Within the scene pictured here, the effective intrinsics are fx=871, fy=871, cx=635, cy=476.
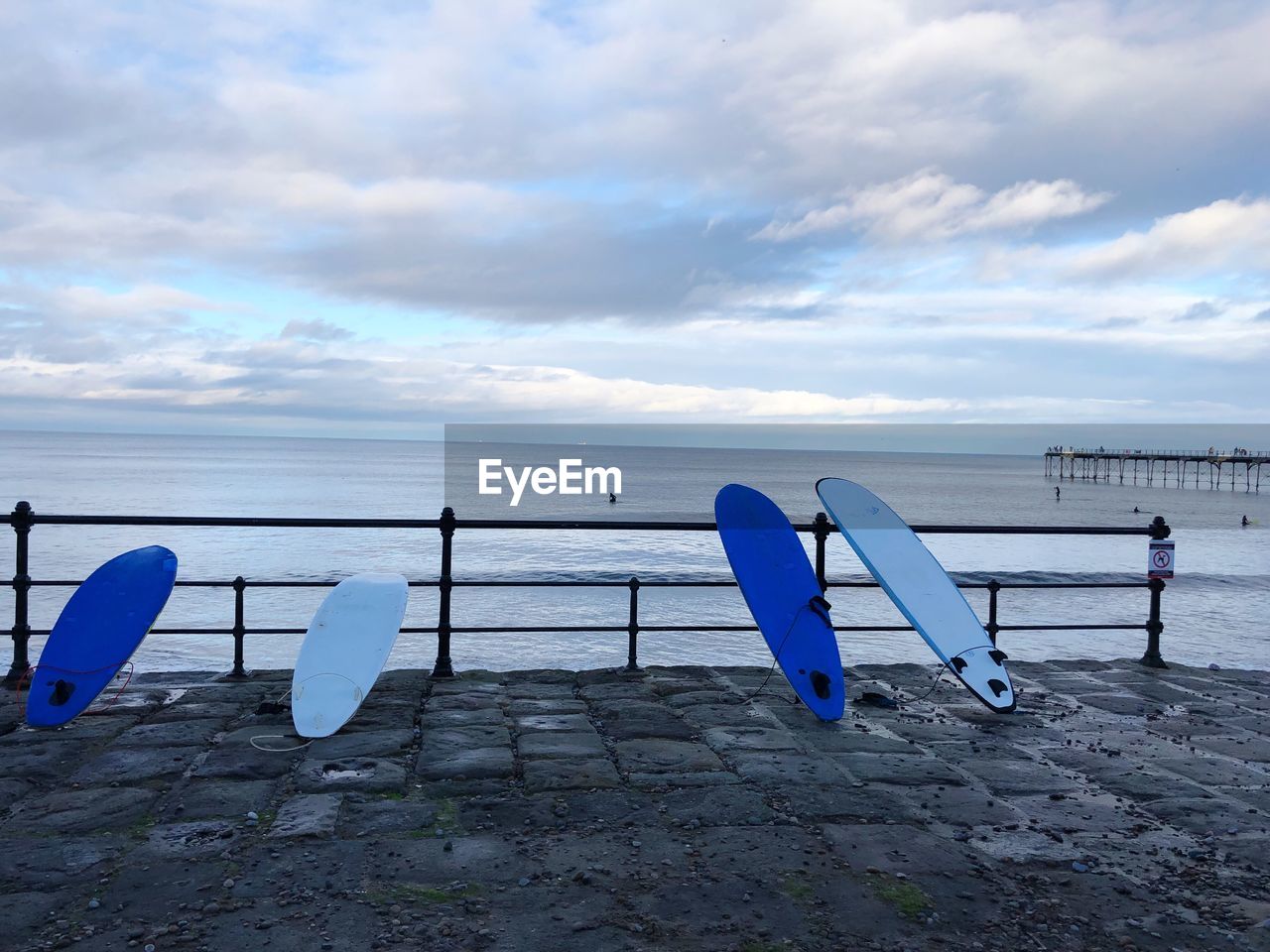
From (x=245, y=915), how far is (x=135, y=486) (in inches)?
2750

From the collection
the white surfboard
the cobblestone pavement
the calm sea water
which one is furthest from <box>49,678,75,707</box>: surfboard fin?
the calm sea water

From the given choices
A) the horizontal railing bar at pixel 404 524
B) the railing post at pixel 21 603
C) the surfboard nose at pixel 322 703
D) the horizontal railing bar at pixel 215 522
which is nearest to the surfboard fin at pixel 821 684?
the horizontal railing bar at pixel 404 524

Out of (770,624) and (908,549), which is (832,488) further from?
(770,624)

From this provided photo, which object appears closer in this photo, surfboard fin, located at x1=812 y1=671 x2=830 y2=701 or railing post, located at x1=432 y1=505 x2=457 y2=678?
surfboard fin, located at x1=812 y1=671 x2=830 y2=701

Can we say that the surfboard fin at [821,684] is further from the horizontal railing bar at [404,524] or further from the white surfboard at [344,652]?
the white surfboard at [344,652]

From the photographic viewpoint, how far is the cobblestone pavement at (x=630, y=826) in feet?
9.60

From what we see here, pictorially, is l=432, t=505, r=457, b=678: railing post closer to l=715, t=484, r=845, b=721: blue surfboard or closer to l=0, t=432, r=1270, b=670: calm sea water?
l=715, t=484, r=845, b=721: blue surfboard

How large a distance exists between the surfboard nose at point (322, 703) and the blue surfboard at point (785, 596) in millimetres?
2785

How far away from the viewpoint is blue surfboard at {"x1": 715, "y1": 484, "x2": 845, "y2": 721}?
18.9ft

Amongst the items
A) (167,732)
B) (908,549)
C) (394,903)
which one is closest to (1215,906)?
(394,903)

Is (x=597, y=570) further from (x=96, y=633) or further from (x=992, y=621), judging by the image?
(x=96, y=633)

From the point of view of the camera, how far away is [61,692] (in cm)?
514

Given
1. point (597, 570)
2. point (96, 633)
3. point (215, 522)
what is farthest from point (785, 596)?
point (597, 570)

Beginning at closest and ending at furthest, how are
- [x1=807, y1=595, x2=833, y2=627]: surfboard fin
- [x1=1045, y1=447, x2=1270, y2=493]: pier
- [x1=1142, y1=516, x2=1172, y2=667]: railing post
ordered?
[x1=807, y1=595, x2=833, y2=627]: surfboard fin, [x1=1142, y1=516, x2=1172, y2=667]: railing post, [x1=1045, y1=447, x2=1270, y2=493]: pier
